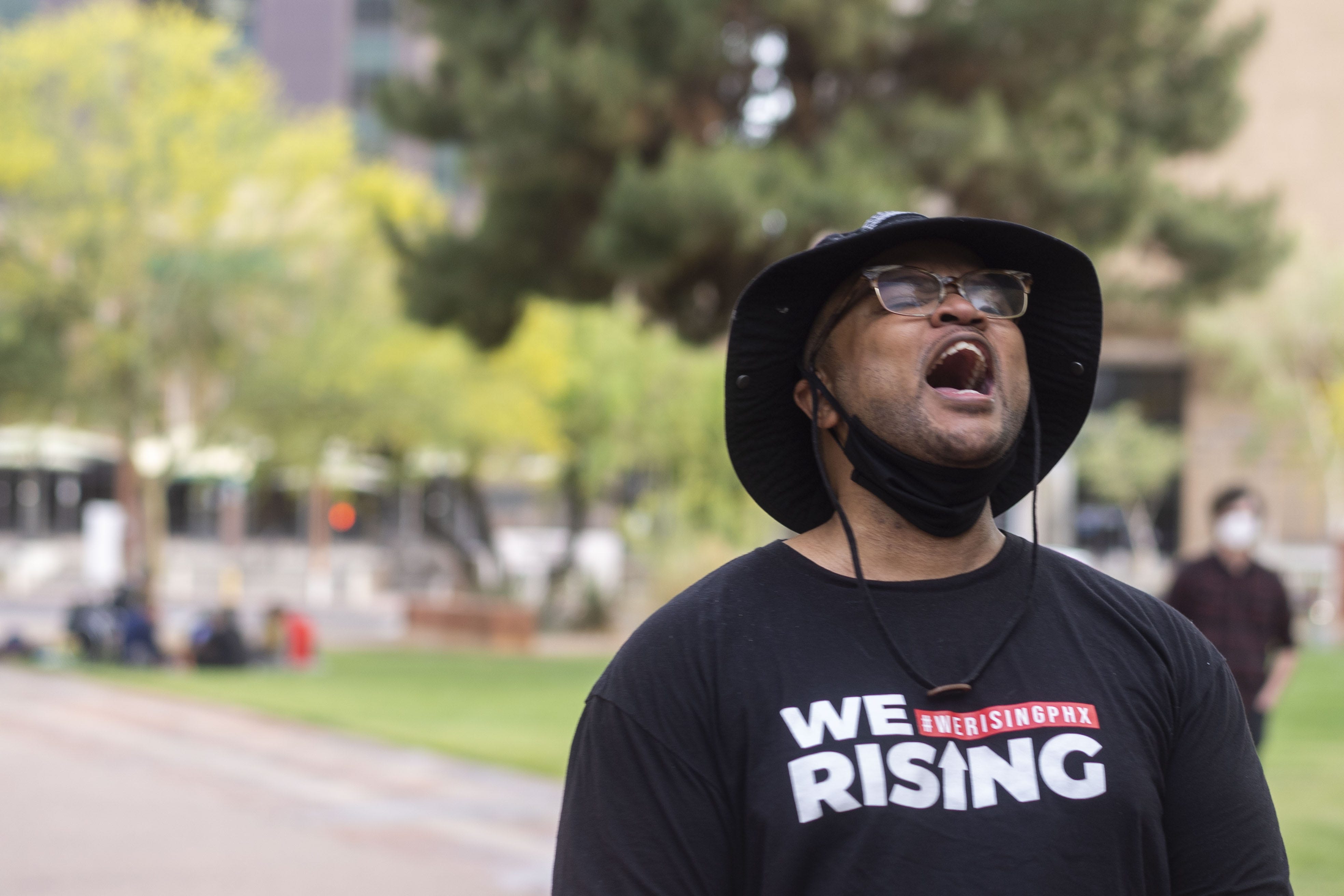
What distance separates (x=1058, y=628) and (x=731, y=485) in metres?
23.2

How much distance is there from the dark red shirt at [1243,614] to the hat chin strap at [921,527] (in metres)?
5.19

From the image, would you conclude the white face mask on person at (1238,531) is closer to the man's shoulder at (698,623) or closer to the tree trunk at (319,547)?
the man's shoulder at (698,623)

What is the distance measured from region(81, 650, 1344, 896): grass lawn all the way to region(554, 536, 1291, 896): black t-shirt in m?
5.11

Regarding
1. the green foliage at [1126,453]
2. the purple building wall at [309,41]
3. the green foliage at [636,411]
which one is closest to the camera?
the green foliage at [636,411]

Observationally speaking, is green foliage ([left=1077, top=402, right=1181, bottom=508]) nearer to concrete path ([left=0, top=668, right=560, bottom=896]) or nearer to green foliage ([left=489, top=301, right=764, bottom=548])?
green foliage ([left=489, top=301, right=764, bottom=548])

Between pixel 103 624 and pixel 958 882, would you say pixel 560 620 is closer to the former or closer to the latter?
pixel 103 624

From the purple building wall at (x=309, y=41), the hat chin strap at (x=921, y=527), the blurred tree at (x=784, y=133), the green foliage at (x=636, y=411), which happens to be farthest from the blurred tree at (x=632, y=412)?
the purple building wall at (x=309, y=41)

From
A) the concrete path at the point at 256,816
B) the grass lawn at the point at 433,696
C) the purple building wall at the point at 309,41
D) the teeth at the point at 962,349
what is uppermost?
the purple building wall at the point at 309,41

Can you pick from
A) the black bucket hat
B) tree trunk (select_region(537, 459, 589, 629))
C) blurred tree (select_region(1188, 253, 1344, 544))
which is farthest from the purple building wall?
the black bucket hat

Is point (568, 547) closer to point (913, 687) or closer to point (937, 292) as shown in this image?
point (937, 292)

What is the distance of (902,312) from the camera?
1924 millimetres


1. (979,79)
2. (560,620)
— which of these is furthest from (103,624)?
(979,79)

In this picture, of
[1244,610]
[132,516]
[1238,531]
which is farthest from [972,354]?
[132,516]

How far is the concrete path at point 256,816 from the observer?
717 cm
